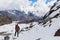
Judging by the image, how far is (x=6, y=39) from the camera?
28078 mm

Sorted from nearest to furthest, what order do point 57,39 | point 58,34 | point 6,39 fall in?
point 57,39
point 58,34
point 6,39

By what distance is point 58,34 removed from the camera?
21.1 metres

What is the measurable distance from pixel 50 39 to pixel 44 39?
44.1 inches

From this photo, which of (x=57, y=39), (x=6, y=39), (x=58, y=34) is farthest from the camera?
(x=6, y=39)

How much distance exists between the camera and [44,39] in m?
21.2

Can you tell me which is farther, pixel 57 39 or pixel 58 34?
pixel 58 34

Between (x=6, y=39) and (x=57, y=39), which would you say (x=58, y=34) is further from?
(x=6, y=39)

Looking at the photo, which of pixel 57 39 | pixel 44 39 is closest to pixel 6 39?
pixel 44 39

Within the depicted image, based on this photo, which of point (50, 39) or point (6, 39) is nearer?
point (50, 39)

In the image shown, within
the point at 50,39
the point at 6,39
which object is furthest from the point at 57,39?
the point at 6,39

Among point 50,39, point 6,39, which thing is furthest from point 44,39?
point 6,39

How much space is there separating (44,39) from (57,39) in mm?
2034

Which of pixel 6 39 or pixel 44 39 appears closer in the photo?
pixel 44 39

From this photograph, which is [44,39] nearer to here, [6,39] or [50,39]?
[50,39]
